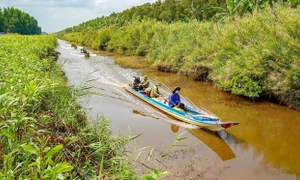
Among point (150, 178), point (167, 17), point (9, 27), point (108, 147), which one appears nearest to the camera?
point (150, 178)

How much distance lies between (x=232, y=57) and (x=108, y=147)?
11.1 m

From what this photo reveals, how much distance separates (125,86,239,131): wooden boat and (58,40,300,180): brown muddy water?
246 mm

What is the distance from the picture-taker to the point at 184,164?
7301 mm

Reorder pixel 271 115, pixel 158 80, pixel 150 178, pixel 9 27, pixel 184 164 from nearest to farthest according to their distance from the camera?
pixel 150 178 < pixel 184 164 < pixel 271 115 < pixel 158 80 < pixel 9 27

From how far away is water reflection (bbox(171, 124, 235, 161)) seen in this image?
8227 mm

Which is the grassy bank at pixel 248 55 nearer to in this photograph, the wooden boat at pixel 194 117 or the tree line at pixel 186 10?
the wooden boat at pixel 194 117

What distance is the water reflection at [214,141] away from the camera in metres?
8.23

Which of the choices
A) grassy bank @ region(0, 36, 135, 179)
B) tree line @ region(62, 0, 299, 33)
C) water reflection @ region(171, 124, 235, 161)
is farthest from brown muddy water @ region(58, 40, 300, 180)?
tree line @ region(62, 0, 299, 33)

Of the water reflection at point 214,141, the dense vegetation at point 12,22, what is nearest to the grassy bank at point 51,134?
the water reflection at point 214,141

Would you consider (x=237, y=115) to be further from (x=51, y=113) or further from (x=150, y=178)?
(x=150, y=178)

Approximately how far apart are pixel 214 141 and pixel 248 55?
19.8ft

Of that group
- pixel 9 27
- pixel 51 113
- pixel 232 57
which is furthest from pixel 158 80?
pixel 9 27

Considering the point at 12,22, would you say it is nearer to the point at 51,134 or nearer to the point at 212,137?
the point at 212,137

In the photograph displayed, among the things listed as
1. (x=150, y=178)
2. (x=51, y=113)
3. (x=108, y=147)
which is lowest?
(x=108, y=147)
